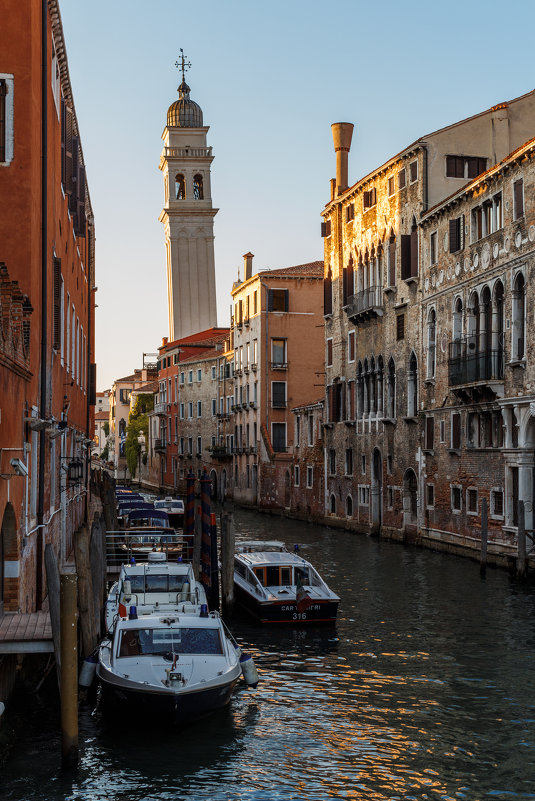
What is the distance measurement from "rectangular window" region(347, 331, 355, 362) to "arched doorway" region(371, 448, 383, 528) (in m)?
5.10

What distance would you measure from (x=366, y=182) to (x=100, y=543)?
24535 millimetres

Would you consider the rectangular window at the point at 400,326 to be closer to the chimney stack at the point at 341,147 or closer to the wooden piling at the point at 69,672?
the chimney stack at the point at 341,147

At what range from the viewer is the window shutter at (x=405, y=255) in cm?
3622

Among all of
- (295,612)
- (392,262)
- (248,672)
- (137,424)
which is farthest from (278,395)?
(248,672)

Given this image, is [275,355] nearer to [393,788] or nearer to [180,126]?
[180,126]

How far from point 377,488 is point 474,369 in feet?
36.5

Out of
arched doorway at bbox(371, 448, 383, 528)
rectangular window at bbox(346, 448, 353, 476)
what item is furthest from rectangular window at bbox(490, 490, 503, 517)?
rectangular window at bbox(346, 448, 353, 476)

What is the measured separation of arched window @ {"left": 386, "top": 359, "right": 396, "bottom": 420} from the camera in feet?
125

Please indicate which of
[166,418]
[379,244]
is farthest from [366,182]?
[166,418]

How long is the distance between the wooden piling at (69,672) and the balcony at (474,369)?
18.5 metres

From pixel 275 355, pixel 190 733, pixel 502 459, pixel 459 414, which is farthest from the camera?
pixel 275 355

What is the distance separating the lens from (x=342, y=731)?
13.4 m

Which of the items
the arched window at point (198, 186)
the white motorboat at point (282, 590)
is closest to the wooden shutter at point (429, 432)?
the white motorboat at point (282, 590)

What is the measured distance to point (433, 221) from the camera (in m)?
34.2
